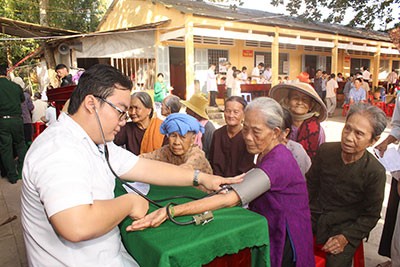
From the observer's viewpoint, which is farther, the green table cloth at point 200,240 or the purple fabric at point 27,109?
the purple fabric at point 27,109

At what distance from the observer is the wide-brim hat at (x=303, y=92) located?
106 inches

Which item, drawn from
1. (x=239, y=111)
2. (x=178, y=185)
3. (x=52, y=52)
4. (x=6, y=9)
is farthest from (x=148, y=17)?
(x=178, y=185)

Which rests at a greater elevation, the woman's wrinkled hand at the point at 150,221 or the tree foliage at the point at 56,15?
the tree foliage at the point at 56,15

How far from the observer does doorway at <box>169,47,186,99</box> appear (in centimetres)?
1448

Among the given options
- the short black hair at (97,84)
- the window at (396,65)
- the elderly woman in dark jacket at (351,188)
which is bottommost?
the elderly woman in dark jacket at (351,188)

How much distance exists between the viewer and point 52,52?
1180 centimetres

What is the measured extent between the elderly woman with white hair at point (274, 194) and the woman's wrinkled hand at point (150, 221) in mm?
108

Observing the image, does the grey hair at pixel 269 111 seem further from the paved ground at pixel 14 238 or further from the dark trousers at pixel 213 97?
the dark trousers at pixel 213 97

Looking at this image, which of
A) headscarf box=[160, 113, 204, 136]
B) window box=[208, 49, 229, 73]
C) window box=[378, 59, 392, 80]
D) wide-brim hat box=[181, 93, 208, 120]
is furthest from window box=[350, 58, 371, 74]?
headscarf box=[160, 113, 204, 136]

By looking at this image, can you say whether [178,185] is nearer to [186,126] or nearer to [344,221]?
[186,126]

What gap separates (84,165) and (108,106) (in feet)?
0.96

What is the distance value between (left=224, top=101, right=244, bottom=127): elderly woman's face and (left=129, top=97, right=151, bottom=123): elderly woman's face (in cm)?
95

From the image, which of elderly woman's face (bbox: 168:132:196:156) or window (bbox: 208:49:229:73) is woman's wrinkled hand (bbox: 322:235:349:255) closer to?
elderly woman's face (bbox: 168:132:196:156)

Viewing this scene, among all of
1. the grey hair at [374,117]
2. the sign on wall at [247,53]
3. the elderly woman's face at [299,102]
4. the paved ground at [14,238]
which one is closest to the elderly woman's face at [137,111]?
the elderly woman's face at [299,102]
